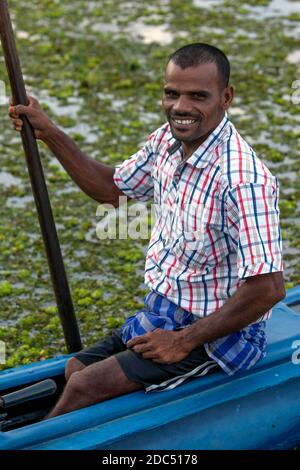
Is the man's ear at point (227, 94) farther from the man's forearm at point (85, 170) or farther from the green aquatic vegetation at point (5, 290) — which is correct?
the green aquatic vegetation at point (5, 290)

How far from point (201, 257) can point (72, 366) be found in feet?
2.43

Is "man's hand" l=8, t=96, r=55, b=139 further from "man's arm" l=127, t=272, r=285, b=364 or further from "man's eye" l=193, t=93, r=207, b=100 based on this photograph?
"man's arm" l=127, t=272, r=285, b=364

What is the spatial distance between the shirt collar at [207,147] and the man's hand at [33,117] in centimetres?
69

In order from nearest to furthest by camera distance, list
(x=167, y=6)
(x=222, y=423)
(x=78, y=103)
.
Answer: (x=222, y=423) < (x=78, y=103) < (x=167, y=6)

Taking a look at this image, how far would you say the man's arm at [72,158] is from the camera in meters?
3.97

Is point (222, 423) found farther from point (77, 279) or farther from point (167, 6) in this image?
point (167, 6)

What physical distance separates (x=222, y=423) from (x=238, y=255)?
2.42ft

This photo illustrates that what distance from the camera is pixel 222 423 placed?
12.5 ft

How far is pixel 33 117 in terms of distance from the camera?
3.96 m

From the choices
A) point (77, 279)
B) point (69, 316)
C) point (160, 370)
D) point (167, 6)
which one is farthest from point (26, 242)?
point (167, 6)

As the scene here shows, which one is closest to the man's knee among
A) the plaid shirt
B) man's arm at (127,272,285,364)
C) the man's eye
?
man's arm at (127,272,285,364)

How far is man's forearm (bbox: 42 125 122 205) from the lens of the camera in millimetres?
4125

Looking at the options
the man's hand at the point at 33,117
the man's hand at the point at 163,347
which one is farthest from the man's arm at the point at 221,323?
the man's hand at the point at 33,117

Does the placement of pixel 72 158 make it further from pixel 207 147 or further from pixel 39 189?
pixel 207 147
